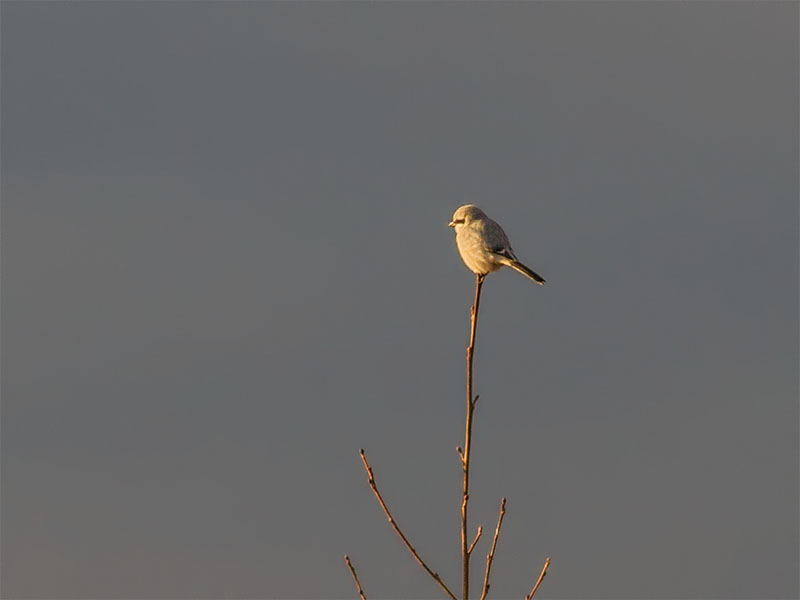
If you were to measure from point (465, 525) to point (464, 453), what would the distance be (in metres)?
0.36

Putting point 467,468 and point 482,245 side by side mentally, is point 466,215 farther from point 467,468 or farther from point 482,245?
point 467,468

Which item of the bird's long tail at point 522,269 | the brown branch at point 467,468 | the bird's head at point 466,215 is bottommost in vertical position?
the brown branch at point 467,468

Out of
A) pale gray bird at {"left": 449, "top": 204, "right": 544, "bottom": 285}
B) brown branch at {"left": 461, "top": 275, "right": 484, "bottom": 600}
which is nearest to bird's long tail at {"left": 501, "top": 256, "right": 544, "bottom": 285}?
pale gray bird at {"left": 449, "top": 204, "right": 544, "bottom": 285}

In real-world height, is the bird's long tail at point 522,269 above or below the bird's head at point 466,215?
below

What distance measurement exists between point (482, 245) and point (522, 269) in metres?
0.88

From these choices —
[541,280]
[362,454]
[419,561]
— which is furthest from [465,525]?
[541,280]

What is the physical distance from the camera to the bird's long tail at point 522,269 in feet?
37.8

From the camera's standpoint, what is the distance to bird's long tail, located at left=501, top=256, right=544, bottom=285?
11.5 metres

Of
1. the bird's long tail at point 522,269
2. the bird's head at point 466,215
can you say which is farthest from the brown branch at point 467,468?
the bird's head at point 466,215

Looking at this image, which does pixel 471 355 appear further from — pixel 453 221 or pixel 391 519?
pixel 453 221

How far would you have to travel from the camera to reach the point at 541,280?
1148 centimetres

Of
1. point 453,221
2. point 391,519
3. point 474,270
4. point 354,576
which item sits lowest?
point 354,576

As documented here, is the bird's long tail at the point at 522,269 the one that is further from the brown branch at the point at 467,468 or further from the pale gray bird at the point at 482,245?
the brown branch at the point at 467,468

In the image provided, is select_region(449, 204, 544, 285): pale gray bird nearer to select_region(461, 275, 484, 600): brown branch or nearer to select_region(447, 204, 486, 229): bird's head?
select_region(447, 204, 486, 229): bird's head
